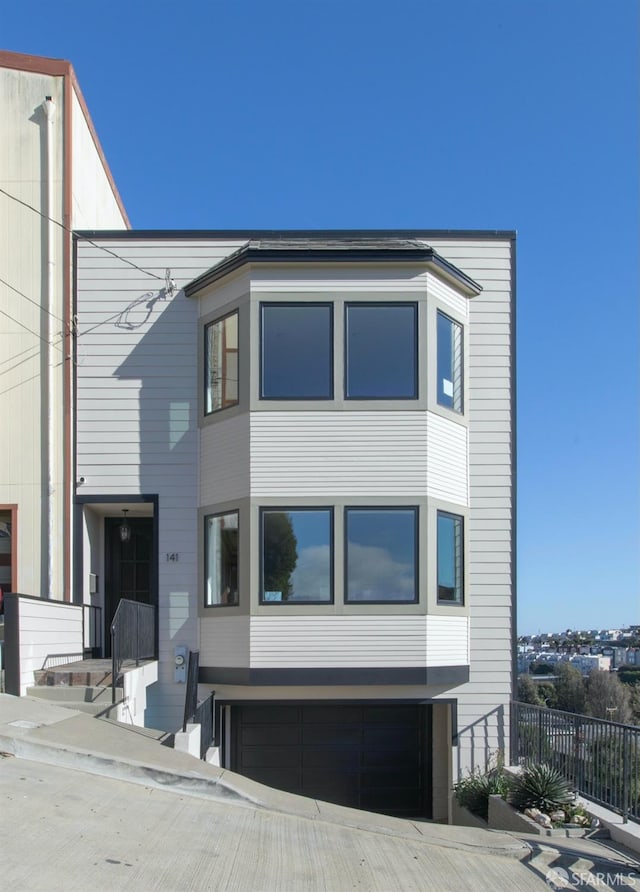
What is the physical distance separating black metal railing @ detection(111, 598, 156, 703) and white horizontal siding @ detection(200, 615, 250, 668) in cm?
73

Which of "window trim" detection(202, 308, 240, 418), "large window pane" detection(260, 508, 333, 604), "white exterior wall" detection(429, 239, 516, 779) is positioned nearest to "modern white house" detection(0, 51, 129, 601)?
"window trim" detection(202, 308, 240, 418)

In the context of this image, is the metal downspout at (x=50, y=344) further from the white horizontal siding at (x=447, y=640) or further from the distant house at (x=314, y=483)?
the white horizontal siding at (x=447, y=640)

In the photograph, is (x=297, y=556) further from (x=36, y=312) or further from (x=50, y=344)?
(x=36, y=312)

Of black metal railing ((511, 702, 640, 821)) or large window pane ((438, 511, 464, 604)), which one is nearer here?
black metal railing ((511, 702, 640, 821))

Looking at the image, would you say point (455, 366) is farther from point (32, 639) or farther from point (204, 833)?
point (204, 833)

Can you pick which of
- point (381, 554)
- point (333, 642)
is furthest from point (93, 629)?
point (381, 554)

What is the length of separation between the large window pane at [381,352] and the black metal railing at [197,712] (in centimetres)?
433

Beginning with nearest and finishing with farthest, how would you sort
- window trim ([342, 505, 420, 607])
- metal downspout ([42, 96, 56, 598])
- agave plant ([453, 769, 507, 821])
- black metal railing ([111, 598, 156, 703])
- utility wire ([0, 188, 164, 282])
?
1. black metal railing ([111, 598, 156, 703])
2. agave plant ([453, 769, 507, 821])
3. window trim ([342, 505, 420, 607])
4. metal downspout ([42, 96, 56, 598])
5. utility wire ([0, 188, 164, 282])

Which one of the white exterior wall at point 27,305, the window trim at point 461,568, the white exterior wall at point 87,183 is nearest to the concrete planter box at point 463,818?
the window trim at point 461,568

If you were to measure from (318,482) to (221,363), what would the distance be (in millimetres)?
2336

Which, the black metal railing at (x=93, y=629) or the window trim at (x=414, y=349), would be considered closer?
the window trim at (x=414, y=349)

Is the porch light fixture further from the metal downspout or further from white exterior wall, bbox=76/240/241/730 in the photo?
the metal downspout

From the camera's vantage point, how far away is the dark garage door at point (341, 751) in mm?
15375

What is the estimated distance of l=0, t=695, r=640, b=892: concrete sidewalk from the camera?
6.62 meters
